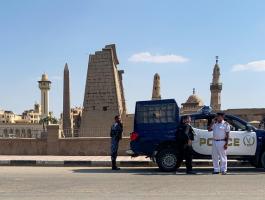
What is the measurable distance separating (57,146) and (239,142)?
342 inches

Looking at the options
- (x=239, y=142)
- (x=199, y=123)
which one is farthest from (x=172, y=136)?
(x=239, y=142)

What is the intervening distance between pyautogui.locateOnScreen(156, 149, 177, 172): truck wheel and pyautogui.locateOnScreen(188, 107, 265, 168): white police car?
0.62m

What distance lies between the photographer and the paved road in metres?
8.53

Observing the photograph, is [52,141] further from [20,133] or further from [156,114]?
[20,133]

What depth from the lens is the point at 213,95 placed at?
72625 millimetres

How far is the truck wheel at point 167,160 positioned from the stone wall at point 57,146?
5.93 meters

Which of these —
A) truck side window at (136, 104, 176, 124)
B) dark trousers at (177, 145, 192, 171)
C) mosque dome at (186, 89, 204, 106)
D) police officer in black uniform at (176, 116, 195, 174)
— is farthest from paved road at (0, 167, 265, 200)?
mosque dome at (186, 89, 204, 106)

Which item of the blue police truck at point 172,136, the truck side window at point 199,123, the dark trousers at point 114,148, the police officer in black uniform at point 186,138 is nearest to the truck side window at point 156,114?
the blue police truck at point 172,136

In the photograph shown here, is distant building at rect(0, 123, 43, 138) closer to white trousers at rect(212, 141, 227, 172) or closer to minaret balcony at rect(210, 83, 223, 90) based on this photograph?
white trousers at rect(212, 141, 227, 172)

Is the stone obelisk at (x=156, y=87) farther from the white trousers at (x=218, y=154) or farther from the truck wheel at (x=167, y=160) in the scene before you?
the white trousers at (x=218, y=154)

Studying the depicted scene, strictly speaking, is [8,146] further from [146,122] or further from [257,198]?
[257,198]

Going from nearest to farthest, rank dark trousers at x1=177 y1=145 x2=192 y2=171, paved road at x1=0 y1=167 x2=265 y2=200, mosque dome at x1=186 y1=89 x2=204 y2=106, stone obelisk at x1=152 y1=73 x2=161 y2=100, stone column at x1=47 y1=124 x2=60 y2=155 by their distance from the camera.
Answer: paved road at x1=0 y1=167 x2=265 y2=200 < dark trousers at x1=177 y1=145 x2=192 y2=171 < stone column at x1=47 y1=124 x2=60 y2=155 < stone obelisk at x1=152 y1=73 x2=161 y2=100 < mosque dome at x1=186 y1=89 x2=204 y2=106

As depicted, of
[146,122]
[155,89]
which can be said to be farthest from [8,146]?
[155,89]

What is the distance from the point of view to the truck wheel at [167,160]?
1338 centimetres
